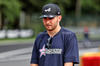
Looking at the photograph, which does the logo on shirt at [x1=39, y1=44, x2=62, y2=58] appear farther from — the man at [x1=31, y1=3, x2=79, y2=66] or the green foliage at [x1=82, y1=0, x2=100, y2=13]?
the green foliage at [x1=82, y1=0, x2=100, y2=13]

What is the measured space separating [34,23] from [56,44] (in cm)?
4493

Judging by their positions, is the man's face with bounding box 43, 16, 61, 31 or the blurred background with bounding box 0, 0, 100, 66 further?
the blurred background with bounding box 0, 0, 100, 66

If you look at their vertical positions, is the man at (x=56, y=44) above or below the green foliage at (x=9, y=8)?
below

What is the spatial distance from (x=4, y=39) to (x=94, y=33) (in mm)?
19635

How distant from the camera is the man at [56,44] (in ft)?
10.8

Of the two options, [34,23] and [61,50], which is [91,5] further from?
[61,50]

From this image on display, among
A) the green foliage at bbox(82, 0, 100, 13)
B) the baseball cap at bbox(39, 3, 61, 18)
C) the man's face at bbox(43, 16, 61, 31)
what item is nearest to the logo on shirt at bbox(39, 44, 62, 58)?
the man's face at bbox(43, 16, 61, 31)

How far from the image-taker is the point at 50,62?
335cm

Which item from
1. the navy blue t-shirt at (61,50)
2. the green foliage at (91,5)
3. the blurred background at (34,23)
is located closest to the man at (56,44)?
the navy blue t-shirt at (61,50)

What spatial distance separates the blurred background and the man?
17430 mm

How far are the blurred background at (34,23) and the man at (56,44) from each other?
1743 centimetres

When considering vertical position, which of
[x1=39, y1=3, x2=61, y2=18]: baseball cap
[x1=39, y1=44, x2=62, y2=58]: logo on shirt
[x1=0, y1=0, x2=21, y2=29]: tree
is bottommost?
[x1=39, y1=44, x2=62, y2=58]: logo on shirt

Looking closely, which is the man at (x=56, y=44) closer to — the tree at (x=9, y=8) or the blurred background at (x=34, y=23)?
the blurred background at (x=34, y=23)

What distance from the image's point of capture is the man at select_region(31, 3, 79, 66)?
3.30m
